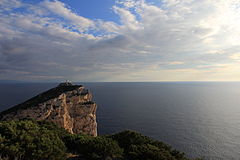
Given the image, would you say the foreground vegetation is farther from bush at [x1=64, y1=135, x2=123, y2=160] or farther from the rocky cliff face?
the rocky cliff face

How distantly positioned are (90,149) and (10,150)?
24.6 ft

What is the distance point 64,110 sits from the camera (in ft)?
165

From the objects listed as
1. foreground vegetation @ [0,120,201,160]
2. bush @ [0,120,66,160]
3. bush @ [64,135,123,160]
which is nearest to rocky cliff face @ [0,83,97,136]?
foreground vegetation @ [0,120,201,160]

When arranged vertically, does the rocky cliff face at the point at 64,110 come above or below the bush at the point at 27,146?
below

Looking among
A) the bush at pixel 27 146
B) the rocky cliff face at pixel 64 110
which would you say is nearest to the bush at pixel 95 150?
the bush at pixel 27 146

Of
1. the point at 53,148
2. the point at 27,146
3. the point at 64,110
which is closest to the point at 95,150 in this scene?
the point at 53,148

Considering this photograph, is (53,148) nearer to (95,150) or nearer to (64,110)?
(95,150)

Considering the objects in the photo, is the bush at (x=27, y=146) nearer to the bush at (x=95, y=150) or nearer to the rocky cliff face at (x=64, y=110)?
the bush at (x=95, y=150)

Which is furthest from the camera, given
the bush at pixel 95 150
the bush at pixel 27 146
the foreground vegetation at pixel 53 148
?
the bush at pixel 95 150

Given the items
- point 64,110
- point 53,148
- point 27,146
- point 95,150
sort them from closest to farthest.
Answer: point 27,146 → point 53,148 → point 95,150 → point 64,110

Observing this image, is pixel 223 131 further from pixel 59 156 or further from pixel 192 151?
pixel 59 156

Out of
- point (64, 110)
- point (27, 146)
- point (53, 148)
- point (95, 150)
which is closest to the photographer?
point (27, 146)

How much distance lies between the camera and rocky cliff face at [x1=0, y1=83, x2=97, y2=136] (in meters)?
44.1

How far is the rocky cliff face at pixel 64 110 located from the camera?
4406 centimetres
